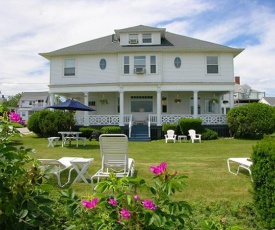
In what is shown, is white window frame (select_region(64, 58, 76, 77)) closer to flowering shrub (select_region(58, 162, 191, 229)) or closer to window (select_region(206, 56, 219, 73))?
window (select_region(206, 56, 219, 73))

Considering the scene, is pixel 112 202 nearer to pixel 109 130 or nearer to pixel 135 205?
pixel 135 205

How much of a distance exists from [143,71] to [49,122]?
884 cm

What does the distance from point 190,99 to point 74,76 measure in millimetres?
11054

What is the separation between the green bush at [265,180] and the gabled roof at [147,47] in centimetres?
2166

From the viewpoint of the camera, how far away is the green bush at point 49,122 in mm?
22594

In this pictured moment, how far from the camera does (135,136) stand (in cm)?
2330

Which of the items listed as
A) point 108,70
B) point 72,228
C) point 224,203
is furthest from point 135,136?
point 72,228

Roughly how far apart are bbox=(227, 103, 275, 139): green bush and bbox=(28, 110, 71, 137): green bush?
13.1m

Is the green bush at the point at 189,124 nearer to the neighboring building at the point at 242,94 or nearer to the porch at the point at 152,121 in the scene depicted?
the porch at the point at 152,121

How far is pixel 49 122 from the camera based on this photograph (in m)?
22.5

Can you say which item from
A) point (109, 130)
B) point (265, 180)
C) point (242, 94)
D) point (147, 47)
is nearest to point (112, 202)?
point (265, 180)

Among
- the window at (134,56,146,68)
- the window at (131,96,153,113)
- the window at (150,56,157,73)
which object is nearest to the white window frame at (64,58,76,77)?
the window at (134,56,146,68)

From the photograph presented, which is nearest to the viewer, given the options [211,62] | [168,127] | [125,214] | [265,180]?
[125,214]

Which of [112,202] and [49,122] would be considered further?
[49,122]
